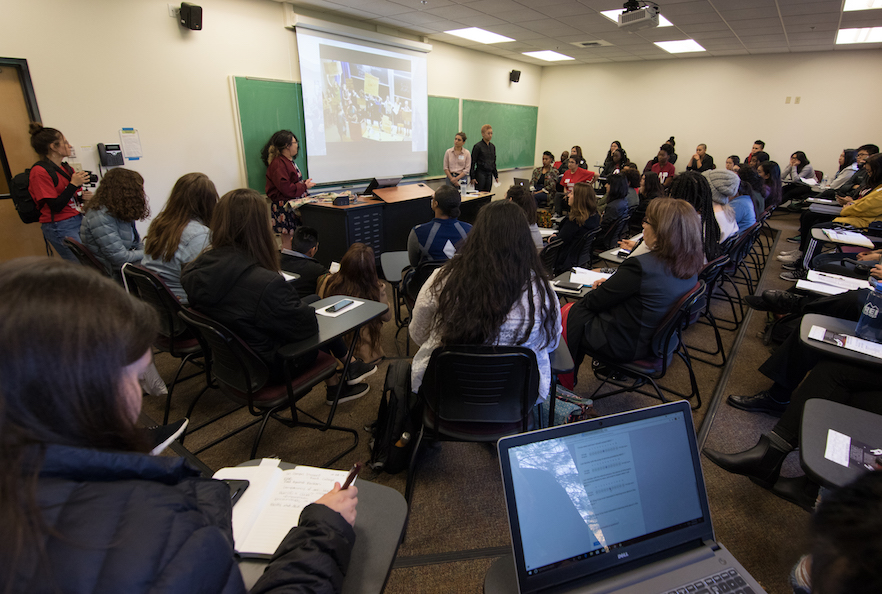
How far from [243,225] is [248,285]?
26 centimetres

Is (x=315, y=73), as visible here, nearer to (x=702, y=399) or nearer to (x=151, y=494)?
(x=702, y=399)

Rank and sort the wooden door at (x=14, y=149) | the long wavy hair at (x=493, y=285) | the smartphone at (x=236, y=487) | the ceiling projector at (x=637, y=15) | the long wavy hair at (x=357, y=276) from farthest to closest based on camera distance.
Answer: the ceiling projector at (x=637, y=15), the wooden door at (x=14, y=149), the long wavy hair at (x=357, y=276), the long wavy hair at (x=493, y=285), the smartphone at (x=236, y=487)

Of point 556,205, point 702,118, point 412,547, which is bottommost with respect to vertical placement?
point 412,547

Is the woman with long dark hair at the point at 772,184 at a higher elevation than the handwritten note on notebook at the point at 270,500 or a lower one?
higher

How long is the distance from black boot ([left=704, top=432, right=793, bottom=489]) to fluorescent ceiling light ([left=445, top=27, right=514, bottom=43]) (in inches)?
251

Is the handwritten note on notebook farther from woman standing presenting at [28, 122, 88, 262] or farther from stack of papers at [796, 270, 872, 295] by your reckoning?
woman standing presenting at [28, 122, 88, 262]

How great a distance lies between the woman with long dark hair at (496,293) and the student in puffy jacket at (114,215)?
86.4 inches

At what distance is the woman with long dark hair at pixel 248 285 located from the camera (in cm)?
171

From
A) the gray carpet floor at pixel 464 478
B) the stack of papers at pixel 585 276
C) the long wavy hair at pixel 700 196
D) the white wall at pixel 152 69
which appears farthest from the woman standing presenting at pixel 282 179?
the long wavy hair at pixel 700 196

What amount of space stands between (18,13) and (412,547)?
185 inches

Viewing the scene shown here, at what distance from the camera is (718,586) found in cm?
82

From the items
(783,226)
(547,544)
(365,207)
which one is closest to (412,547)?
(547,544)

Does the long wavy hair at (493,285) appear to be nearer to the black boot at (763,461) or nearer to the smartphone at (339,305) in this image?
the smartphone at (339,305)

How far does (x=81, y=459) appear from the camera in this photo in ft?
1.71
